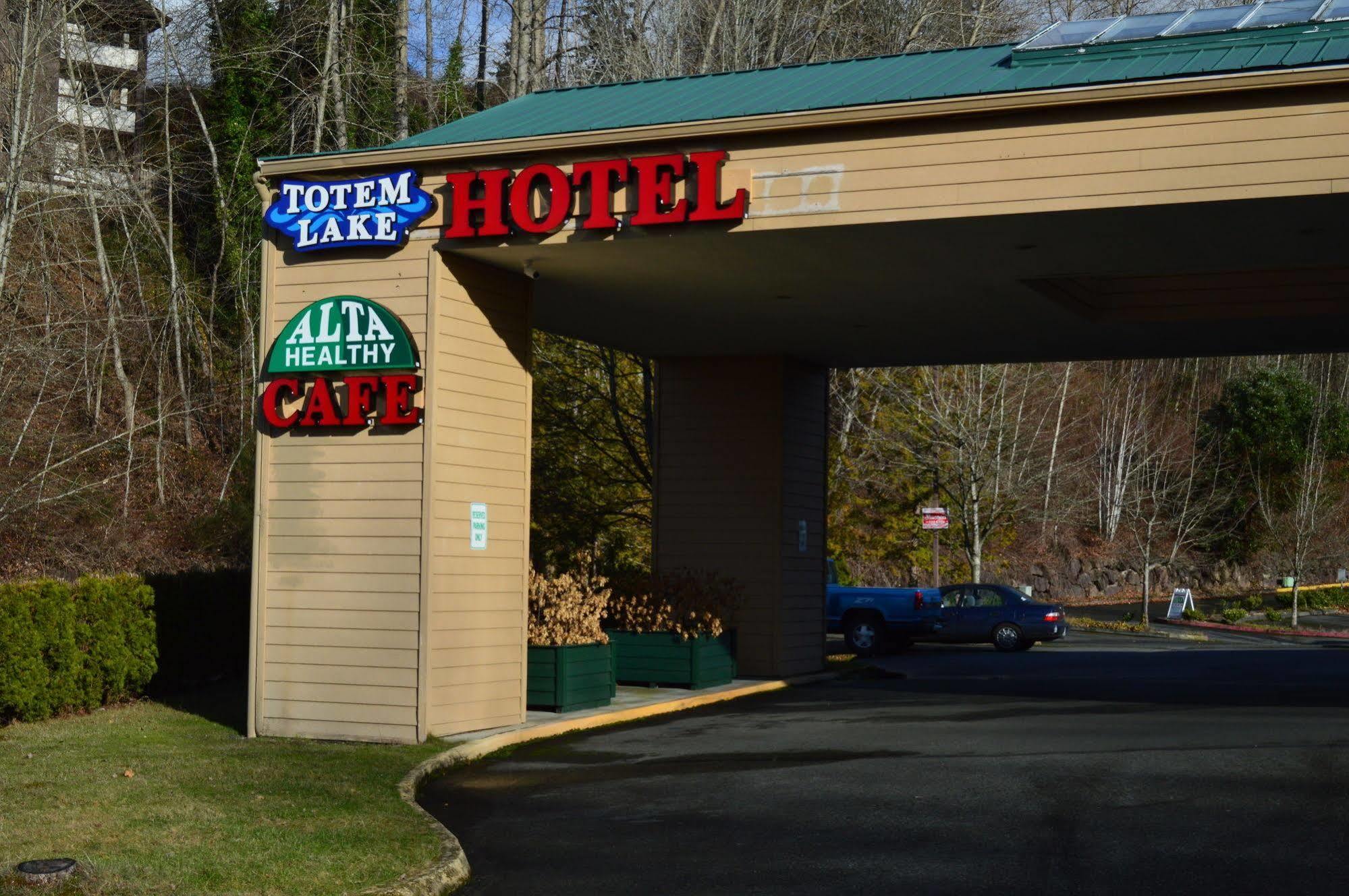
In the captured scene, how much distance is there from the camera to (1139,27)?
12.8 m

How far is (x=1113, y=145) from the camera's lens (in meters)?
11.0

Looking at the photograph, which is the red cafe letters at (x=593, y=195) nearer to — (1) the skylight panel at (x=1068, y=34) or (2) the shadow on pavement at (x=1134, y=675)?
(1) the skylight panel at (x=1068, y=34)

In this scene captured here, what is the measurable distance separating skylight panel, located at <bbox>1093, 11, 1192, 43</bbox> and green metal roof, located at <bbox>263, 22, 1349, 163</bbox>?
0.16 metres

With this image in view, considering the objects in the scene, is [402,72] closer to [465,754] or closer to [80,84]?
[80,84]

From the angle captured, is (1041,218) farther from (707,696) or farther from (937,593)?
(937,593)

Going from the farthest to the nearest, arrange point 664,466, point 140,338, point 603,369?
1. point 140,338
2. point 603,369
3. point 664,466

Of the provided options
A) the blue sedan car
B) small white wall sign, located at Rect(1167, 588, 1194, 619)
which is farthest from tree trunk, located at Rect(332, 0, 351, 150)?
small white wall sign, located at Rect(1167, 588, 1194, 619)

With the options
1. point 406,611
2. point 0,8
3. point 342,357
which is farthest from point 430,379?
point 0,8

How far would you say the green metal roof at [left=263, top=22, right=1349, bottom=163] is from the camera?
11414 mm

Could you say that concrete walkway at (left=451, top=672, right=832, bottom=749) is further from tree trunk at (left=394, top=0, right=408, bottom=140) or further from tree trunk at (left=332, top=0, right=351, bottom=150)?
tree trunk at (left=394, top=0, right=408, bottom=140)

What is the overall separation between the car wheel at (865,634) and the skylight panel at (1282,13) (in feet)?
48.9

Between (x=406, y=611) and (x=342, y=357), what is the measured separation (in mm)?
2434

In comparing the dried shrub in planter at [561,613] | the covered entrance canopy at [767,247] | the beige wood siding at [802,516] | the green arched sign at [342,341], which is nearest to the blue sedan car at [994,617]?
the beige wood siding at [802,516]

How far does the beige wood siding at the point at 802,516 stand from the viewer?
19.0 metres
